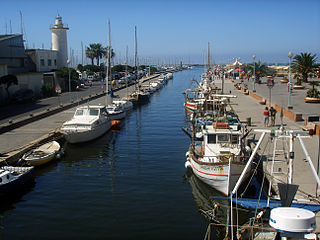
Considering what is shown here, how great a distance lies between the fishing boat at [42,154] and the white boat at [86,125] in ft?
9.26

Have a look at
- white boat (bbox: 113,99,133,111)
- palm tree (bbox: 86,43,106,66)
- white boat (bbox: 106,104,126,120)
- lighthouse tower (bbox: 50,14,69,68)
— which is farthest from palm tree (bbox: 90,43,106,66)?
white boat (bbox: 106,104,126,120)

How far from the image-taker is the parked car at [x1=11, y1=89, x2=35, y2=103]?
47.6 metres

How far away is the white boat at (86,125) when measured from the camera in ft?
98.9

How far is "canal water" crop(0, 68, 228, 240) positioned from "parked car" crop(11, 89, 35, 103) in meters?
20.2

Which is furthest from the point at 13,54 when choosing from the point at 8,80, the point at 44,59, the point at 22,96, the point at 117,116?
the point at 117,116

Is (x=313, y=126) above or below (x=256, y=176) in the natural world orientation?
above

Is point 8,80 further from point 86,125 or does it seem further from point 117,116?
point 86,125

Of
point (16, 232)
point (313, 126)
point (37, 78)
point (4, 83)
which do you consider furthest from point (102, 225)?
point (37, 78)

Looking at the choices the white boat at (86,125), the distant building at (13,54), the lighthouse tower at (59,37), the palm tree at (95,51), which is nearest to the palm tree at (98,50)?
the palm tree at (95,51)

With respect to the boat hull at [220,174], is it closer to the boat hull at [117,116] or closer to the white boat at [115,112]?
the boat hull at [117,116]

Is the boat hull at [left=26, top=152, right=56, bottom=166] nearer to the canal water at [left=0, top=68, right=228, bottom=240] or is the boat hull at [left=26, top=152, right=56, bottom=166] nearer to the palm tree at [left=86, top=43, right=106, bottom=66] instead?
the canal water at [left=0, top=68, right=228, bottom=240]

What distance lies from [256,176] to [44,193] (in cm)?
1172

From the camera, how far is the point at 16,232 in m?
15.9

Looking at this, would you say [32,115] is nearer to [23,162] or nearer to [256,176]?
[23,162]
